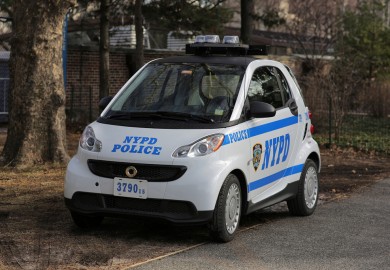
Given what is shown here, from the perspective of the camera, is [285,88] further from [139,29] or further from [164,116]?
[139,29]

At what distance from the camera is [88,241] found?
6488mm

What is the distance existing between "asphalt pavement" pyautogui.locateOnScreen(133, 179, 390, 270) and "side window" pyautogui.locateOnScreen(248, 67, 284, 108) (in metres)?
1.31

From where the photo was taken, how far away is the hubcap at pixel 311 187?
8.15 m

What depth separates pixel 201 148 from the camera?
6293 millimetres

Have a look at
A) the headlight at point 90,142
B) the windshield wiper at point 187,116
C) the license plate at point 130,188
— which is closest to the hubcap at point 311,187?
the windshield wiper at point 187,116

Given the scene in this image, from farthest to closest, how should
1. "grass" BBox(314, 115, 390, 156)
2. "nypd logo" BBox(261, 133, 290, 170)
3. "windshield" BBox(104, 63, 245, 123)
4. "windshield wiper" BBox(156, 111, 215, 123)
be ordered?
"grass" BBox(314, 115, 390, 156) < "nypd logo" BBox(261, 133, 290, 170) < "windshield" BBox(104, 63, 245, 123) < "windshield wiper" BBox(156, 111, 215, 123)

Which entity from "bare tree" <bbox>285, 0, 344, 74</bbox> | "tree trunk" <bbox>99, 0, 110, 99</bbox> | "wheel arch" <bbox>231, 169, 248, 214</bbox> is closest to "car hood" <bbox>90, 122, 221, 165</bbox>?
"wheel arch" <bbox>231, 169, 248, 214</bbox>

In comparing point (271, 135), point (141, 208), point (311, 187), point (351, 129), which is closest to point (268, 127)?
point (271, 135)

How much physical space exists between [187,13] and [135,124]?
1386 centimetres

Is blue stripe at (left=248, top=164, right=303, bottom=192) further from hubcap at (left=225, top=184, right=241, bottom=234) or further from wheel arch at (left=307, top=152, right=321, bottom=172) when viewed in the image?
wheel arch at (left=307, top=152, right=321, bottom=172)

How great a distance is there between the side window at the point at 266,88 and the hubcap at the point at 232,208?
3.39ft

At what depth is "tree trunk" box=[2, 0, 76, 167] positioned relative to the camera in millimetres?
10391

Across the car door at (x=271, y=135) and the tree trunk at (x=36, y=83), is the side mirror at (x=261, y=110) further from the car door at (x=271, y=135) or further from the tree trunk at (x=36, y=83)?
the tree trunk at (x=36, y=83)

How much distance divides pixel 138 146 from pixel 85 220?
1068 mm
